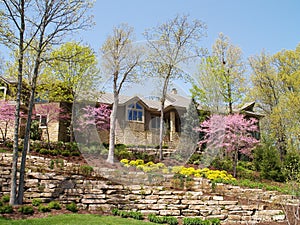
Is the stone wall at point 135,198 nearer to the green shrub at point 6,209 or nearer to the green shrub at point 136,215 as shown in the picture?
the green shrub at point 136,215

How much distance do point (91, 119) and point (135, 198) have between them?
731cm

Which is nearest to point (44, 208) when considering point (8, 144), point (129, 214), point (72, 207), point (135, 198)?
point (72, 207)

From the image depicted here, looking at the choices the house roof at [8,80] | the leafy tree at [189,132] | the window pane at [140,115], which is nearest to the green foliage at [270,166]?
the leafy tree at [189,132]

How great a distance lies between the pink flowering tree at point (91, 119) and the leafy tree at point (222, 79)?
480 cm

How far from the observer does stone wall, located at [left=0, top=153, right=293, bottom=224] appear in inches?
345

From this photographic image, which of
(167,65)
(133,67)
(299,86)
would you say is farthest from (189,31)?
(299,86)

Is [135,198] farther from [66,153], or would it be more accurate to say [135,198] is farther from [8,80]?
[8,80]

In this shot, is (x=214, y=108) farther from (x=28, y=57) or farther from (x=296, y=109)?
(x=28, y=57)

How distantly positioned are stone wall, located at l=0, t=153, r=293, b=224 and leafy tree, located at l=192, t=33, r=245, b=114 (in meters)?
7.38

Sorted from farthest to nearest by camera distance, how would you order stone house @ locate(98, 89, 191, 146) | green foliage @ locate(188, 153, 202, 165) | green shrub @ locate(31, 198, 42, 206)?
stone house @ locate(98, 89, 191, 146), green foliage @ locate(188, 153, 202, 165), green shrub @ locate(31, 198, 42, 206)

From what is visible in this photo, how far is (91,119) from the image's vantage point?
15703 mm

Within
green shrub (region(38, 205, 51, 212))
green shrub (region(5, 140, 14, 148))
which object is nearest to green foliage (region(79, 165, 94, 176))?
green shrub (region(38, 205, 51, 212))

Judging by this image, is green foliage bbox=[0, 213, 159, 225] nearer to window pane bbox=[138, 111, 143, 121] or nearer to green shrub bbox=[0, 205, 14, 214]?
green shrub bbox=[0, 205, 14, 214]

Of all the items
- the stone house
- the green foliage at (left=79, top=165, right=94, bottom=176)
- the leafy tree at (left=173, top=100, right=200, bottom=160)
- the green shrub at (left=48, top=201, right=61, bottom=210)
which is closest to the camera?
the green shrub at (left=48, top=201, right=61, bottom=210)
